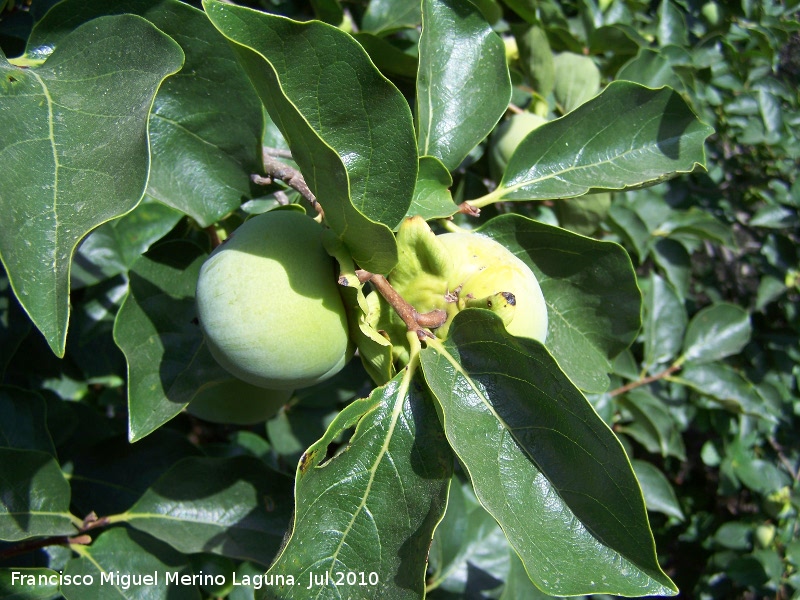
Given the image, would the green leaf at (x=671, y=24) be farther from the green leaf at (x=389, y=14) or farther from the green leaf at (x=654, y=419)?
the green leaf at (x=654, y=419)

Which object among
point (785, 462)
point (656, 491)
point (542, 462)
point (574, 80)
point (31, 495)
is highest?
point (574, 80)

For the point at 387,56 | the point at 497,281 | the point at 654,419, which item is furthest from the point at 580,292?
the point at 654,419

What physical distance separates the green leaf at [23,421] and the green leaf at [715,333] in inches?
81.2

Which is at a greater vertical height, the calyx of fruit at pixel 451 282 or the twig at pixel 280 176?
the twig at pixel 280 176

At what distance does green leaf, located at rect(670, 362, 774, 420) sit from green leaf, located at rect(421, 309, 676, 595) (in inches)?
60.6

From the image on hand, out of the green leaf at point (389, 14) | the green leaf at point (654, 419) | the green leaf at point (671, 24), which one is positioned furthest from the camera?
the green leaf at point (671, 24)

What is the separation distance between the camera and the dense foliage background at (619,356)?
4.63 feet

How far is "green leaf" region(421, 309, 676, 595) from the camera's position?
862mm

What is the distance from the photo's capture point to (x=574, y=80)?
6.16 feet

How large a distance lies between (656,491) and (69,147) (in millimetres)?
2147

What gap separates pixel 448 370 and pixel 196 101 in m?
0.64

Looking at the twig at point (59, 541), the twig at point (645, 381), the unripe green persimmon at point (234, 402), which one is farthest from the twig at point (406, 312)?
the twig at point (645, 381)

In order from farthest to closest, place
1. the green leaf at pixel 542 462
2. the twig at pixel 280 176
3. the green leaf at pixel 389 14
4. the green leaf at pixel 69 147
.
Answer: the green leaf at pixel 389 14 < the twig at pixel 280 176 < the green leaf at pixel 542 462 < the green leaf at pixel 69 147

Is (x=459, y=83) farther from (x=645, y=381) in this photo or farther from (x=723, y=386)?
(x=723, y=386)
